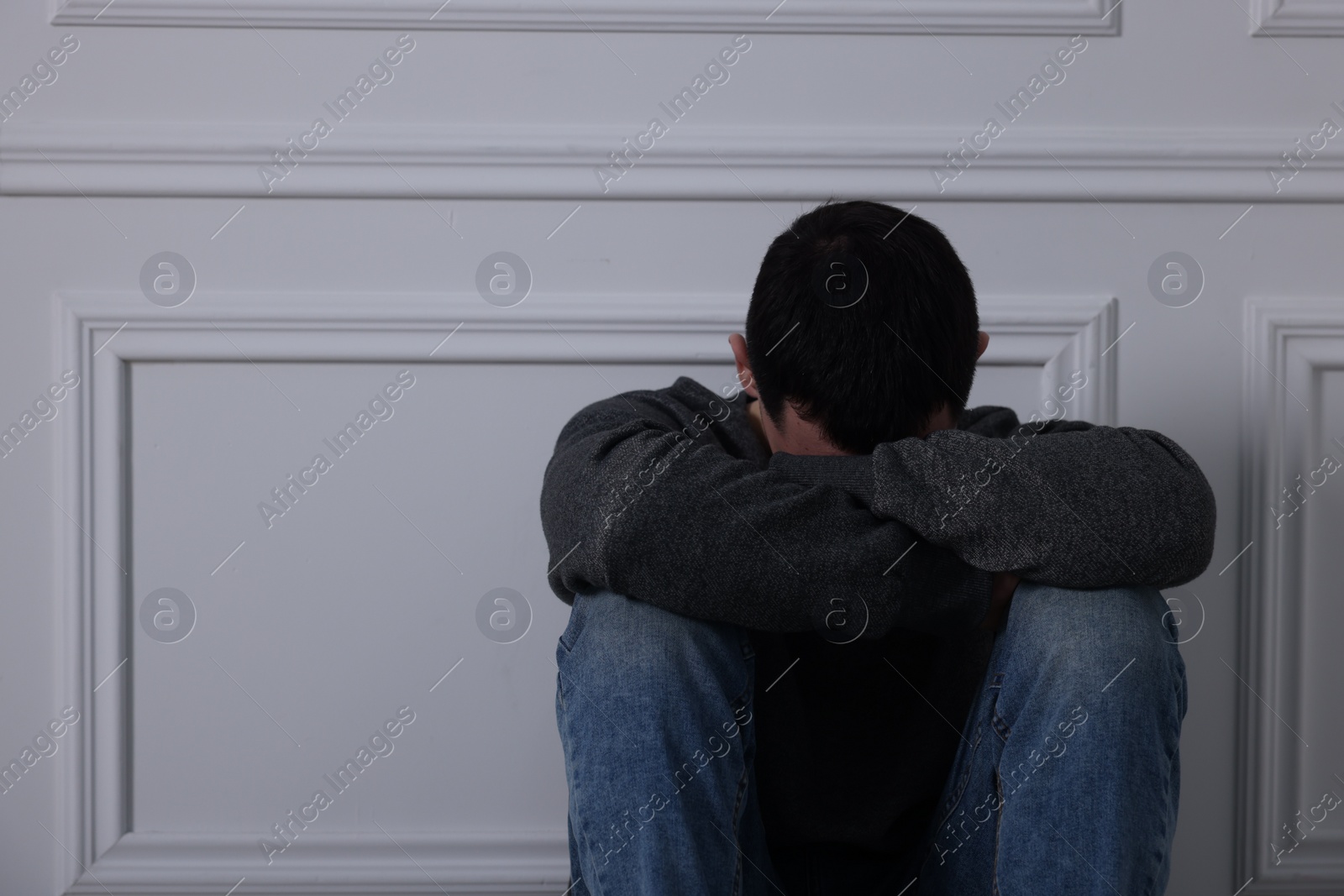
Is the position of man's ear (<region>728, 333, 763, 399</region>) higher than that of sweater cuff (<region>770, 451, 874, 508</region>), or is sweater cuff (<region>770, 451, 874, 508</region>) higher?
man's ear (<region>728, 333, 763, 399</region>)

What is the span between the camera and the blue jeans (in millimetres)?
613

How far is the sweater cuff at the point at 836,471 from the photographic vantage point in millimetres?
697

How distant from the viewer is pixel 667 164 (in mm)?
1019

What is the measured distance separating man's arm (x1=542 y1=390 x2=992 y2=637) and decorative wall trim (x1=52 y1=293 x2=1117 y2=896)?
35 centimetres

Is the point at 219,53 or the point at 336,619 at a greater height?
the point at 219,53

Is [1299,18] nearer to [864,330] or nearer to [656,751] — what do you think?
[864,330]

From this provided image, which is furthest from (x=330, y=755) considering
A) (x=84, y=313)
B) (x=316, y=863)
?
(x=84, y=313)

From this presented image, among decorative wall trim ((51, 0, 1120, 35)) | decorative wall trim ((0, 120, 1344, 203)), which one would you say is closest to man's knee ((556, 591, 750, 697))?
decorative wall trim ((0, 120, 1344, 203))

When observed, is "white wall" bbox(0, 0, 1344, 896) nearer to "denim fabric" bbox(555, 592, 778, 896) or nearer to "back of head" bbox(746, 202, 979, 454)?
"back of head" bbox(746, 202, 979, 454)

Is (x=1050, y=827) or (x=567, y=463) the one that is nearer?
(x=1050, y=827)

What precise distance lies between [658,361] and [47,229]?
0.64 metres

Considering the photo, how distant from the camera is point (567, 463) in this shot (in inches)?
28.8

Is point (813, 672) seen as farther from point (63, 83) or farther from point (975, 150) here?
point (63, 83)

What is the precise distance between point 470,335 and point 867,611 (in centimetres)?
55
